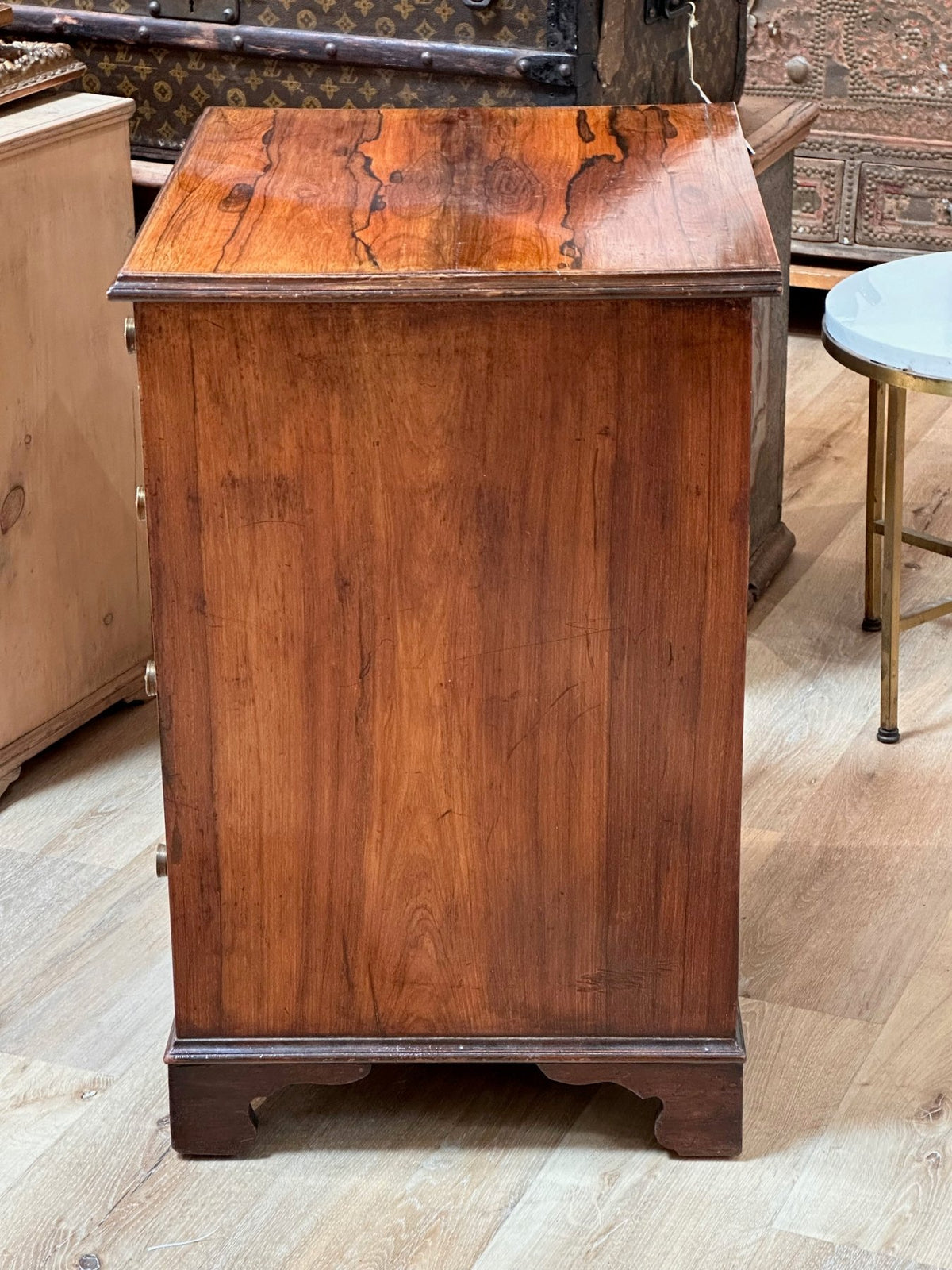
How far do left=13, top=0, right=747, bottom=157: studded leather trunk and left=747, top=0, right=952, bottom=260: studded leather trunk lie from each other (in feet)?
3.76

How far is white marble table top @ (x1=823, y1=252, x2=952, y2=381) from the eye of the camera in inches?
88.3

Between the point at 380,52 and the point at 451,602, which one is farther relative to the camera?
the point at 380,52

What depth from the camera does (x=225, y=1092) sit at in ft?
5.68

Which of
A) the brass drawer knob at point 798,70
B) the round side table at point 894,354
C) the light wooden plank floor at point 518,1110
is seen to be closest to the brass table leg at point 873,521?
the round side table at point 894,354

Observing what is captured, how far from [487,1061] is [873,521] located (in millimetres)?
1331

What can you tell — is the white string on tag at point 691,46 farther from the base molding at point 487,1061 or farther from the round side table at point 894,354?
the base molding at point 487,1061

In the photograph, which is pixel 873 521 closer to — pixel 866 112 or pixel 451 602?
pixel 451 602

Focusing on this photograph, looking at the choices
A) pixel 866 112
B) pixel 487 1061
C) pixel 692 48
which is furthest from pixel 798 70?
pixel 487 1061

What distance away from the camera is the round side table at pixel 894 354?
2.25m

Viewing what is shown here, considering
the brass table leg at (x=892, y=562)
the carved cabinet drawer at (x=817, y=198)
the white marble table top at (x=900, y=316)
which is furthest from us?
the carved cabinet drawer at (x=817, y=198)

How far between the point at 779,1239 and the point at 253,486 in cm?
86

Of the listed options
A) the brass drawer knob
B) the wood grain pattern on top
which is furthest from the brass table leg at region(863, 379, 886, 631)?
the brass drawer knob

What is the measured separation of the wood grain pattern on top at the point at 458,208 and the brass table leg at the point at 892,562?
0.65 meters

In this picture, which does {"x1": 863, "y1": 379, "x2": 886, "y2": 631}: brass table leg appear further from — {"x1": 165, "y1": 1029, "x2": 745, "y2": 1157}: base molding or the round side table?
{"x1": 165, "y1": 1029, "x2": 745, "y2": 1157}: base molding
